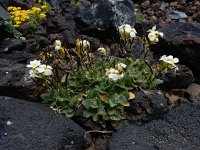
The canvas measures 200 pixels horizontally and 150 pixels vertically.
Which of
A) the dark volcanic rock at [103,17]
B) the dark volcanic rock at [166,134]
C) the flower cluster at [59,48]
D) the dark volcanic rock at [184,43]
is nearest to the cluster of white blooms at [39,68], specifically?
the flower cluster at [59,48]

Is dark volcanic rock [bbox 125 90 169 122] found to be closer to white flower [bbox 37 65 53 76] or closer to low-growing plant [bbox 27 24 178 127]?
low-growing plant [bbox 27 24 178 127]

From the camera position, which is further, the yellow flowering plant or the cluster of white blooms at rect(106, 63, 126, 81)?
the yellow flowering plant

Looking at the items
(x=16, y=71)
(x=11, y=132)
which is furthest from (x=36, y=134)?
(x=16, y=71)

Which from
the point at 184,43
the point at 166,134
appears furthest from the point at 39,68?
the point at 184,43

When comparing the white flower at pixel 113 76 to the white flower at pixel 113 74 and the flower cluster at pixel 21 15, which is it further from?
the flower cluster at pixel 21 15

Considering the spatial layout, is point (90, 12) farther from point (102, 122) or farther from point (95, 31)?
point (102, 122)

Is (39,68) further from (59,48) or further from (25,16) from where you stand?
(25,16)

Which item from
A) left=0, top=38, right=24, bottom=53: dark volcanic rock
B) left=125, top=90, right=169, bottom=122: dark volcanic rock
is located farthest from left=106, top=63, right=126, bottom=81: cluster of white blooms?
left=0, top=38, right=24, bottom=53: dark volcanic rock
